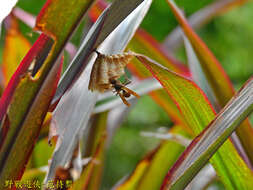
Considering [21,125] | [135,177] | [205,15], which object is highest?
[205,15]

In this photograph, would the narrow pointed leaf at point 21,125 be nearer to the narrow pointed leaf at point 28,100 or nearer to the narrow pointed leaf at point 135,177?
the narrow pointed leaf at point 28,100

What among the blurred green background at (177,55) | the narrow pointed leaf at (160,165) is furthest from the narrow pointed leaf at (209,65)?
the blurred green background at (177,55)

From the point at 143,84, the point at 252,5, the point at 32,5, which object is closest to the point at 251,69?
the point at 252,5

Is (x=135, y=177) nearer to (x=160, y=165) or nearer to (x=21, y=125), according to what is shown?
(x=160, y=165)

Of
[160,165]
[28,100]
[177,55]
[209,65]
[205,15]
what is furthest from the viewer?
[177,55]

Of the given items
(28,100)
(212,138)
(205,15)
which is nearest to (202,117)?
(212,138)

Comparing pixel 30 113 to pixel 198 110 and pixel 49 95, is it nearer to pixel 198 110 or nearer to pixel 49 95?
pixel 49 95
